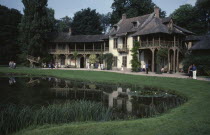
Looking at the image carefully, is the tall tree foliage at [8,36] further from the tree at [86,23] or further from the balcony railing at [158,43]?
the balcony railing at [158,43]

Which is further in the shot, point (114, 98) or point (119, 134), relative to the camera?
point (114, 98)

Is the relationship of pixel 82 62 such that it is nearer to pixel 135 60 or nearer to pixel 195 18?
pixel 135 60

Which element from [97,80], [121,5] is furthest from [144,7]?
[97,80]

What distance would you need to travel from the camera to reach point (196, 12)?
51281 millimetres

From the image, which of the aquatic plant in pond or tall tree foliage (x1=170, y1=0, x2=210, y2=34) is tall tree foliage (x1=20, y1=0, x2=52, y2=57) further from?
the aquatic plant in pond

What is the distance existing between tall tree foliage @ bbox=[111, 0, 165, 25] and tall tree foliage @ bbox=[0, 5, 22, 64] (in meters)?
23.6

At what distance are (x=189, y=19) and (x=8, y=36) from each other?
4375 cm

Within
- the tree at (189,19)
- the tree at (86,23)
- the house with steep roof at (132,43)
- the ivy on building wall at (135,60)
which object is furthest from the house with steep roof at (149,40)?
the tree at (86,23)

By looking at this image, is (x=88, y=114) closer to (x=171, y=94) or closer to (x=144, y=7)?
(x=171, y=94)

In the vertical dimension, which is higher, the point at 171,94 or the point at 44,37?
the point at 44,37

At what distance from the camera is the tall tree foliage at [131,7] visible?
48.2 metres

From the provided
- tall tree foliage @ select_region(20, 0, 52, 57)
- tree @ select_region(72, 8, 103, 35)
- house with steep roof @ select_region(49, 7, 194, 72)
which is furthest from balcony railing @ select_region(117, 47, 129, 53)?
tree @ select_region(72, 8, 103, 35)

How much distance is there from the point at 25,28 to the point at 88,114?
36.8 m

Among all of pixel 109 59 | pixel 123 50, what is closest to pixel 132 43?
pixel 123 50
